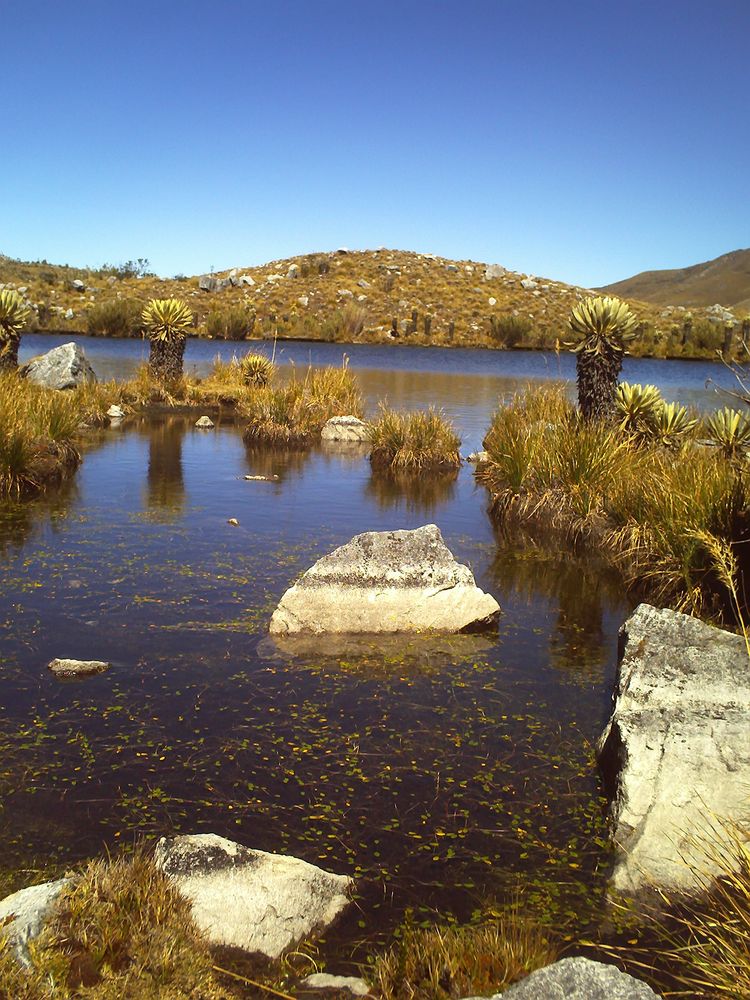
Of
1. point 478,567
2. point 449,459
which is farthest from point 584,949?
point 449,459

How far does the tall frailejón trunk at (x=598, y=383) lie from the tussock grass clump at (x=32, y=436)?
25.1 feet

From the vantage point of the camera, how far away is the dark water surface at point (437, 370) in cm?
2398

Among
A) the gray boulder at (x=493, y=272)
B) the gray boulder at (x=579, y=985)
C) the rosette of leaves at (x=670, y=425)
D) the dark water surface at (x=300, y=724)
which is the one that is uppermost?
the gray boulder at (x=493, y=272)

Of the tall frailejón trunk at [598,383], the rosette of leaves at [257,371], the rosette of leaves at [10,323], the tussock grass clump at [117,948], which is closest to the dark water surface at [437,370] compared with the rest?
the rosette of leaves at [257,371]

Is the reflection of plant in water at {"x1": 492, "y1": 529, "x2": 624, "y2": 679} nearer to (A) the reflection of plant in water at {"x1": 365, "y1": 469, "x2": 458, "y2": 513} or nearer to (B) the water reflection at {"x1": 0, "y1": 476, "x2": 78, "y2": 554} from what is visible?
(A) the reflection of plant in water at {"x1": 365, "y1": 469, "x2": 458, "y2": 513}

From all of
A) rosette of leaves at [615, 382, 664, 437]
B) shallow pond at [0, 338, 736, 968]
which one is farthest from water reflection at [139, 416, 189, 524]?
rosette of leaves at [615, 382, 664, 437]

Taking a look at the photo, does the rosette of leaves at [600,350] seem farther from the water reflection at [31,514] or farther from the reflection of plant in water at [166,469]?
the water reflection at [31,514]

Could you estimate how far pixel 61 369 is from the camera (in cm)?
1986

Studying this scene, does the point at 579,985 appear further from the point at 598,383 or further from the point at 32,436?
the point at 32,436

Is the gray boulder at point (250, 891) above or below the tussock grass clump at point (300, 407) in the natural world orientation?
below

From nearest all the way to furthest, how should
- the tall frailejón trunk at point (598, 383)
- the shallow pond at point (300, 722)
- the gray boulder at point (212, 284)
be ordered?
the shallow pond at point (300, 722)
the tall frailejón trunk at point (598, 383)
the gray boulder at point (212, 284)

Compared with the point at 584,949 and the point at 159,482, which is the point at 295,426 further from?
the point at 584,949

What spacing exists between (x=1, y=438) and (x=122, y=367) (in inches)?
723

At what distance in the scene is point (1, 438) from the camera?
36.2ft
